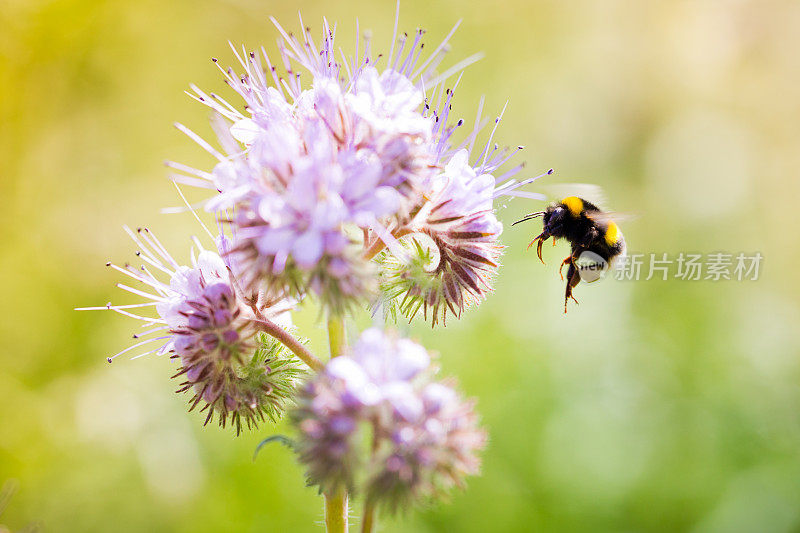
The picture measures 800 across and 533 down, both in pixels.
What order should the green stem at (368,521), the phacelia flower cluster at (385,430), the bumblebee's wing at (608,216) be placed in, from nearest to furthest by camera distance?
the phacelia flower cluster at (385,430) → the green stem at (368,521) → the bumblebee's wing at (608,216)

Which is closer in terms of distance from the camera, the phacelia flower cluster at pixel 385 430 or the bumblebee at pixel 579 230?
the phacelia flower cluster at pixel 385 430

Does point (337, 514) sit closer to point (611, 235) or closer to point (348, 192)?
point (348, 192)

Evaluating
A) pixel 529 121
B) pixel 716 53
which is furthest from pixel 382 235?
pixel 716 53

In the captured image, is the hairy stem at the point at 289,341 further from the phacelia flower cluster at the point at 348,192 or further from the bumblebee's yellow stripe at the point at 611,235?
A: the bumblebee's yellow stripe at the point at 611,235

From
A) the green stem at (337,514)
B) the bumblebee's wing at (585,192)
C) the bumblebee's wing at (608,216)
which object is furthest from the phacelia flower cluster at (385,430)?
the bumblebee's wing at (585,192)

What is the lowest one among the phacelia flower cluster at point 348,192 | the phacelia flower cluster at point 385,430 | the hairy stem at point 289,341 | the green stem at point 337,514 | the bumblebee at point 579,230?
the green stem at point 337,514

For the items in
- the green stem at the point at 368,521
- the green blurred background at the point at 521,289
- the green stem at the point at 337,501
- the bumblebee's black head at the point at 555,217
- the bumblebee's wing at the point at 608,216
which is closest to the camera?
the green stem at the point at 368,521

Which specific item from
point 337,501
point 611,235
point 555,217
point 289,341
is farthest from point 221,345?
point 611,235

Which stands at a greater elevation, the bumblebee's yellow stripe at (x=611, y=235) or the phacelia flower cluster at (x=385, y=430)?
the bumblebee's yellow stripe at (x=611, y=235)
